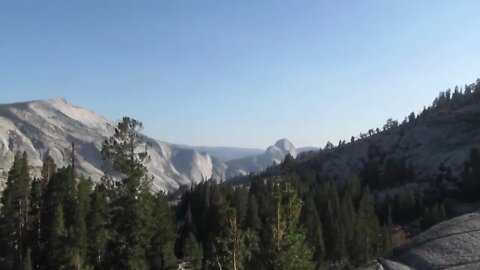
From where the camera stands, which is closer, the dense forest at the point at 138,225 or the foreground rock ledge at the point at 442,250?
the foreground rock ledge at the point at 442,250

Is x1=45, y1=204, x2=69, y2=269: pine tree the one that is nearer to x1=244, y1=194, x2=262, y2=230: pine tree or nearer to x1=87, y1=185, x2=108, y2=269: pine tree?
x1=87, y1=185, x2=108, y2=269: pine tree

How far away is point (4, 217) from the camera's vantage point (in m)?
58.5

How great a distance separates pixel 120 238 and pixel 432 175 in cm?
15207

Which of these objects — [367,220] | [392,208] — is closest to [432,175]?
[392,208]

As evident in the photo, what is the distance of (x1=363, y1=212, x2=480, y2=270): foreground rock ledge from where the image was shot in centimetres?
1906

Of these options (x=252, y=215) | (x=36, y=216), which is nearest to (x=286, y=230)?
(x=36, y=216)

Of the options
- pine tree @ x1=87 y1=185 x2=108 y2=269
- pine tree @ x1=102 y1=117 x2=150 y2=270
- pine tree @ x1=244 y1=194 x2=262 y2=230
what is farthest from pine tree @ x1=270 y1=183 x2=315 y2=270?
pine tree @ x1=244 y1=194 x2=262 y2=230

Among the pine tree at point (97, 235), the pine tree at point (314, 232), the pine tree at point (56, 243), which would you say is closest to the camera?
the pine tree at point (56, 243)

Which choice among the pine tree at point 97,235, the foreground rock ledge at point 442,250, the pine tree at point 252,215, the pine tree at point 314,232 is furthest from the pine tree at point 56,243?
the pine tree at point 252,215

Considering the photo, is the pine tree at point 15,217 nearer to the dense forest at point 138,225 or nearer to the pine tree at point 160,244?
the dense forest at point 138,225

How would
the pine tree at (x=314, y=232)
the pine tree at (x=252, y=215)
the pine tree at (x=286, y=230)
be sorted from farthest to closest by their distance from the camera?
the pine tree at (x=252, y=215), the pine tree at (x=314, y=232), the pine tree at (x=286, y=230)

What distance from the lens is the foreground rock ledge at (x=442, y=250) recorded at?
62.5 ft

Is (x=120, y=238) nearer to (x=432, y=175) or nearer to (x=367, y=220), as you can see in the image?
(x=367, y=220)

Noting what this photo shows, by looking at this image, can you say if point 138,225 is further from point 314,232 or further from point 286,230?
point 314,232
